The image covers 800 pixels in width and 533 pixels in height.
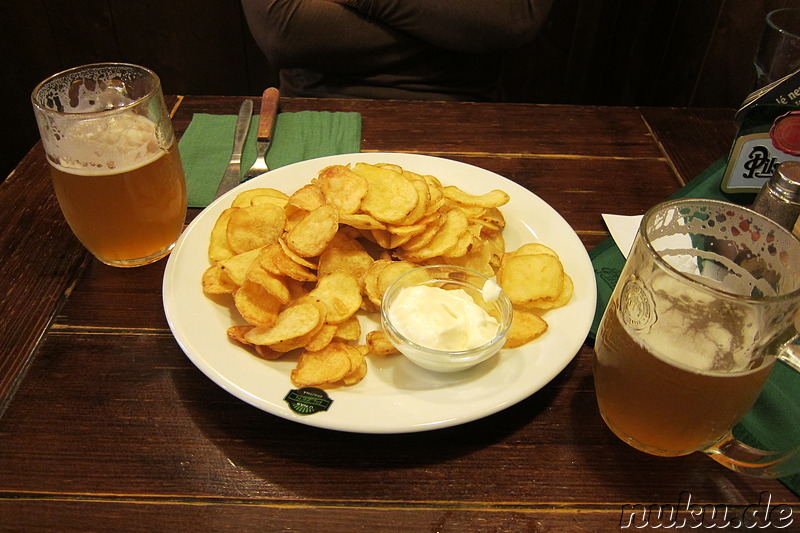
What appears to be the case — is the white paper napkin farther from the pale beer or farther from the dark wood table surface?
the pale beer

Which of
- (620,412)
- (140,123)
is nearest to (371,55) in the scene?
(140,123)

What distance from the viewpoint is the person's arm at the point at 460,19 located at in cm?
Answer: 180

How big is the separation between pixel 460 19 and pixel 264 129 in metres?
0.72

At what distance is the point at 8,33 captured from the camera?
273 cm

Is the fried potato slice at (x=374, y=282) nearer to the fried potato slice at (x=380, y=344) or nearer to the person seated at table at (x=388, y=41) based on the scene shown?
the fried potato slice at (x=380, y=344)

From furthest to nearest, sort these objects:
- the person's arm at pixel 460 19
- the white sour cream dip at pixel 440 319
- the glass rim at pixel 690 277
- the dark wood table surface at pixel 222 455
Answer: the person's arm at pixel 460 19, the white sour cream dip at pixel 440 319, the dark wood table surface at pixel 222 455, the glass rim at pixel 690 277

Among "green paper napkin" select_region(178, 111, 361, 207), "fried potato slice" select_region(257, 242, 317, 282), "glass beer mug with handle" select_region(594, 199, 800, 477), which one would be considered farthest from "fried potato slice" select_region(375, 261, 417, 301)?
"green paper napkin" select_region(178, 111, 361, 207)

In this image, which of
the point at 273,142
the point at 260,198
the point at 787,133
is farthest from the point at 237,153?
the point at 787,133

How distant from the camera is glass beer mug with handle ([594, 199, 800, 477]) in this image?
0.66m

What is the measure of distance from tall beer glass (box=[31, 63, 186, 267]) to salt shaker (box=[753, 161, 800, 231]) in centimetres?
105

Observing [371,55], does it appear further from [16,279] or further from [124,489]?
[124,489]

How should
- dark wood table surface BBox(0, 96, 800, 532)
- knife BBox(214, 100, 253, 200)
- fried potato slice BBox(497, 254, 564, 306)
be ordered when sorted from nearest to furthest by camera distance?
dark wood table surface BBox(0, 96, 800, 532)
fried potato slice BBox(497, 254, 564, 306)
knife BBox(214, 100, 253, 200)

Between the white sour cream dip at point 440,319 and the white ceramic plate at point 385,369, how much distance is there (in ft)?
0.17

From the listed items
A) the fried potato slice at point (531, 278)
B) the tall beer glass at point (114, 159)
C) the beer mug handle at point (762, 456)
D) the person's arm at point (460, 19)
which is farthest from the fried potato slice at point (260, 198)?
the person's arm at point (460, 19)
